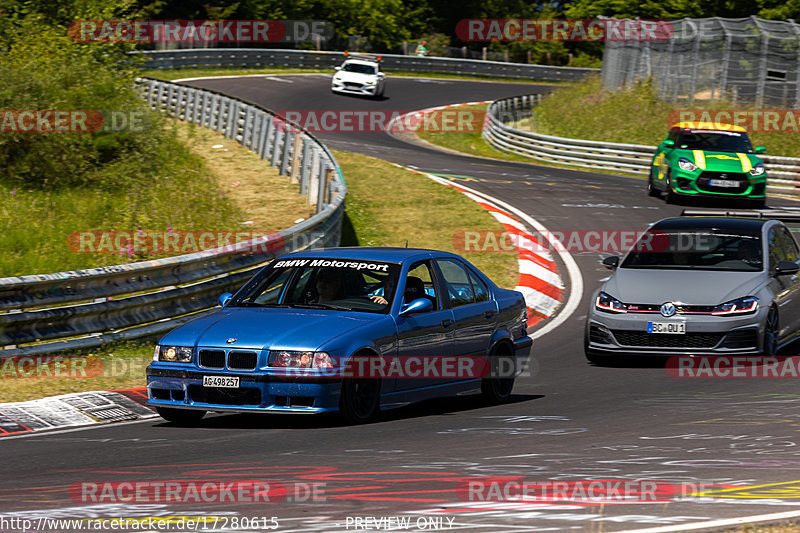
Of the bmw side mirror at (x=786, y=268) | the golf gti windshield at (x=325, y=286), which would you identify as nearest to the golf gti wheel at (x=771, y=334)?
the bmw side mirror at (x=786, y=268)

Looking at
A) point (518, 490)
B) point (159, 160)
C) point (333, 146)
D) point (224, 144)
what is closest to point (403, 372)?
point (518, 490)

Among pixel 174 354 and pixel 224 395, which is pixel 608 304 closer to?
pixel 224 395

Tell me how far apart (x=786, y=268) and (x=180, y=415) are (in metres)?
6.84

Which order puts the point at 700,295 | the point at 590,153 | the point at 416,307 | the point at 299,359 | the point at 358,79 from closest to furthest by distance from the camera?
the point at 299,359 → the point at 416,307 → the point at 700,295 → the point at 590,153 → the point at 358,79

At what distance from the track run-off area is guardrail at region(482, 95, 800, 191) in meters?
17.8

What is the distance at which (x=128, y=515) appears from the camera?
570 centimetres

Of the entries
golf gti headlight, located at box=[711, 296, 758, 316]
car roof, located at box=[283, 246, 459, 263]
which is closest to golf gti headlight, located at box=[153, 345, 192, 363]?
car roof, located at box=[283, 246, 459, 263]

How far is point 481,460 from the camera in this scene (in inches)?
283

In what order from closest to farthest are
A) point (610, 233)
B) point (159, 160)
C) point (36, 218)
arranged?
point (36, 218) → point (610, 233) → point (159, 160)

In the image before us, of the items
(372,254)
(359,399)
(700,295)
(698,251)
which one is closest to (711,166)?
(698,251)

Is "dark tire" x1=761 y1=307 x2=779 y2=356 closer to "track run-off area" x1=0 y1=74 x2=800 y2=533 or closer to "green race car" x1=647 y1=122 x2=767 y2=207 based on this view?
"track run-off area" x1=0 y1=74 x2=800 y2=533

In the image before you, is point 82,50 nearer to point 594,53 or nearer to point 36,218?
point 36,218

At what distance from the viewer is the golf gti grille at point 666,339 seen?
11.6 m

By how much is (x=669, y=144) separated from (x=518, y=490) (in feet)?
67.1
